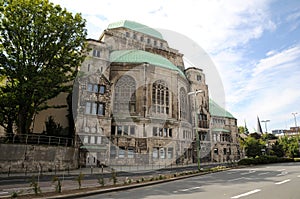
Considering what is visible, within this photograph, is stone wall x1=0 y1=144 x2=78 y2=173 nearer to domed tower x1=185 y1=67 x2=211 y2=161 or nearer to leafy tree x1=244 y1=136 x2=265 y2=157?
domed tower x1=185 y1=67 x2=211 y2=161

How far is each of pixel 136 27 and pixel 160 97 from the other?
2368cm

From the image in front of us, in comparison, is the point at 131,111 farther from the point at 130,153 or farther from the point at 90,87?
the point at 90,87

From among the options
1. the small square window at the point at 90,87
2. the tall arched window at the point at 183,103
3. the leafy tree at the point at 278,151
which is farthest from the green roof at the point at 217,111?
the small square window at the point at 90,87

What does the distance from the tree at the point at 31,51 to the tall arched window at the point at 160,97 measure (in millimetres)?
16685

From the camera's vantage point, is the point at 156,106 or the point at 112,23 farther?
the point at 112,23

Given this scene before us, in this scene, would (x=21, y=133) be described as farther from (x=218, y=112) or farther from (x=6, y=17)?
(x=218, y=112)

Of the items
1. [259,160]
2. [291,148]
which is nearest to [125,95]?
[259,160]

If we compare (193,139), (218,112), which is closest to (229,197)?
(193,139)

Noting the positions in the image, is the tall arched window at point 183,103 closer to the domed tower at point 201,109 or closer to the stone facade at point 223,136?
the domed tower at point 201,109

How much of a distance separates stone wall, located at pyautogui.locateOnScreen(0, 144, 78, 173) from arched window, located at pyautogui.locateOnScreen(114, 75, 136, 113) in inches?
A: 435

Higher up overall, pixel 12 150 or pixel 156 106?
pixel 156 106

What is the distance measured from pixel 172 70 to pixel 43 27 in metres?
24.2

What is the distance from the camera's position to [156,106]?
37.6m

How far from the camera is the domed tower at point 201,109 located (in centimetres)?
4852
